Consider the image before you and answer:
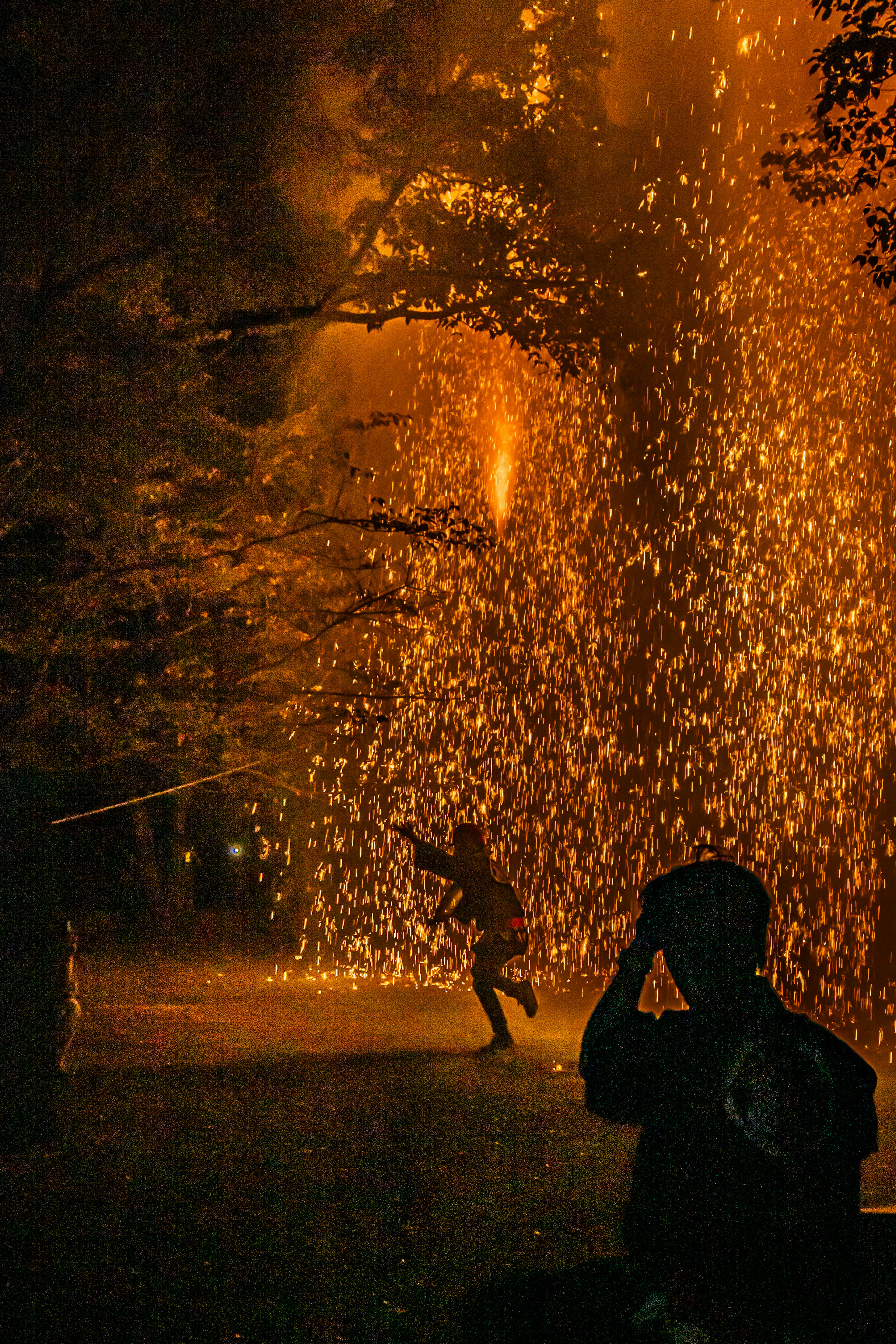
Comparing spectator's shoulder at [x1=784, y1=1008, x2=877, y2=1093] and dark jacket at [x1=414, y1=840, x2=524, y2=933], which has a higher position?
spectator's shoulder at [x1=784, y1=1008, x2=877, y2=1093]

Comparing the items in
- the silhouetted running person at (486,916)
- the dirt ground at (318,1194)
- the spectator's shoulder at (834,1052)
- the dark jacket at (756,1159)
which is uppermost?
the spectator's shoulder at (834,1052)

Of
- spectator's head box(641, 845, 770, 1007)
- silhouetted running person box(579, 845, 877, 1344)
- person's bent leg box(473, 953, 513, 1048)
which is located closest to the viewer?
silhouetted running person box(579, 845, 877, 1344)

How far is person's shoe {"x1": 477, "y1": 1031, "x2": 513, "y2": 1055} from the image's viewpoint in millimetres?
12586

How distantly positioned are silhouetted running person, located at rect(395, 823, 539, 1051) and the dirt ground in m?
0.47

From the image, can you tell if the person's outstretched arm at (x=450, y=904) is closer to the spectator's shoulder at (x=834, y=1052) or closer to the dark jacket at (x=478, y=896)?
Result: the dark jacket at (x=478, y=896)

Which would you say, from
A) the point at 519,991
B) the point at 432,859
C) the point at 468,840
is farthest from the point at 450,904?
the point at 519,991

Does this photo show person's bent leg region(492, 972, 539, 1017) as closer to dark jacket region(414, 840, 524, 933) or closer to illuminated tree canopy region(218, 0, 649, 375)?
dark jacket region(414, 840, 524, 933)

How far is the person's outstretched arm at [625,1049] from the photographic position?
3205mm

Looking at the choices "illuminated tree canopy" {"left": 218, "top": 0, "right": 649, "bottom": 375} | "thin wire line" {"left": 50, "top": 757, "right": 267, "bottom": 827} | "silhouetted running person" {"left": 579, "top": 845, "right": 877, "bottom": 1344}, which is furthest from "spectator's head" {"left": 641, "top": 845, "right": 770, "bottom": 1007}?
"illuminated tree canopy" {"left": 218, "top": 0, "right": 649, "bottom": 375}

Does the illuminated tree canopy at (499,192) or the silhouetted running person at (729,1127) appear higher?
the illuminated tree canopy at (499,192)

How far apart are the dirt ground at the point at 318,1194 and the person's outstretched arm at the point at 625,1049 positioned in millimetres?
358

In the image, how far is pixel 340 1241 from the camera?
6.61 meters

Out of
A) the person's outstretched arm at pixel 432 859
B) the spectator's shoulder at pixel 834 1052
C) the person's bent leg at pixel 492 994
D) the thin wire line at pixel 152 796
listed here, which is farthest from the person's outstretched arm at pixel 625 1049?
the person's outstretched arm at pixel 432 859

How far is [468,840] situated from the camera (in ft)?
42.8
